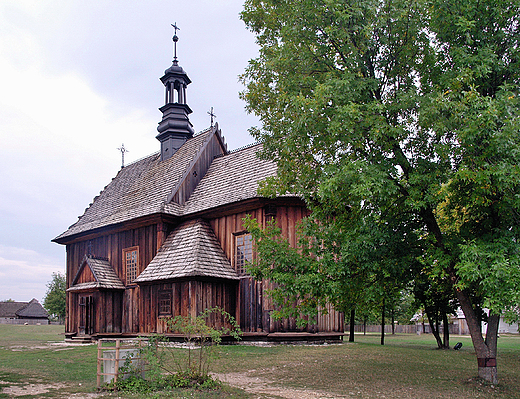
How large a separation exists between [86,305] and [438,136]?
67.0 feet

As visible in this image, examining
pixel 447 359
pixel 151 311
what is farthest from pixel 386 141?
pixel 151 311

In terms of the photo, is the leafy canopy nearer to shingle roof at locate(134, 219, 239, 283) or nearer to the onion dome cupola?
shingle roof at locate(134, 219, 239, 283)

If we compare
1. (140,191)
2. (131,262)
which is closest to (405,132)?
(131,262)

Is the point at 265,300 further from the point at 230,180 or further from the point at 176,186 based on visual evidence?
the point at 176,186

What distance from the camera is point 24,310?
82.4m

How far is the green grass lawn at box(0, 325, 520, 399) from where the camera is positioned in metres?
9.93

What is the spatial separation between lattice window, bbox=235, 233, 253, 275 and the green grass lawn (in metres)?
4.07

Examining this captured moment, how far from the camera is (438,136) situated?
→ 1108cm

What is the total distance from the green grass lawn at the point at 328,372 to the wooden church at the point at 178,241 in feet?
→ 7.92

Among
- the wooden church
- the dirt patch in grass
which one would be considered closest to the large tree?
the dirt patch in grass

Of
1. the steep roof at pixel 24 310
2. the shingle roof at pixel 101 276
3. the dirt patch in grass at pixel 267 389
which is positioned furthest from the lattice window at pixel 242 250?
the steep roof at pixel 24 310

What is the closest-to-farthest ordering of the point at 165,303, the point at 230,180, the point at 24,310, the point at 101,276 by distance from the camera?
the point at 165,303 → the point at 230,180 → the point at 101,276 → the point at 24,310

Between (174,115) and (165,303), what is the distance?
1329cm

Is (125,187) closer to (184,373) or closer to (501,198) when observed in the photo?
(184,373)
